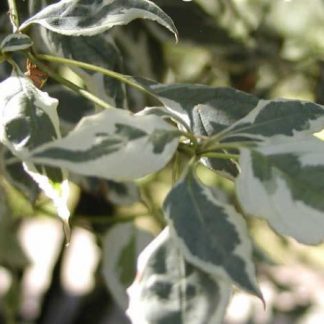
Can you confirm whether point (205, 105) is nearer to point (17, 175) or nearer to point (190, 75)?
point (17, 175)

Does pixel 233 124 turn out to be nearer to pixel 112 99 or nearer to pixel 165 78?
pixel 112 99

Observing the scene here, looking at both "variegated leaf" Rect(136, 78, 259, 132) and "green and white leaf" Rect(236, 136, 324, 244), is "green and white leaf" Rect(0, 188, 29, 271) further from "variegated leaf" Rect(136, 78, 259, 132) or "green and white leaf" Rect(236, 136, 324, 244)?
"green and white leaf" Rect(236, 136, 324, 244)

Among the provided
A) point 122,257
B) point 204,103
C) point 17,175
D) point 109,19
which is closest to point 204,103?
point 204,103

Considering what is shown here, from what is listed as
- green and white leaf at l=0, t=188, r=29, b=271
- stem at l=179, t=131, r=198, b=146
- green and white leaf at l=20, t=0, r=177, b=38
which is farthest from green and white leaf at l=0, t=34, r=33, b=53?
green and white leaf at l=0, t=188, r=29, b=271

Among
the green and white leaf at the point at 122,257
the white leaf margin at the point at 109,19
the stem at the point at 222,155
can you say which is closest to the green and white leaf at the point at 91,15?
the white leaf margin at the point at 109,19

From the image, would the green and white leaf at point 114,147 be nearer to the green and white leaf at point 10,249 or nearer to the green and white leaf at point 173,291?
the green and white leaf at point 173,291

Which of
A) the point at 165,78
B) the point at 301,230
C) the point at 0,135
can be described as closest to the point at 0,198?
the point at 165,78
